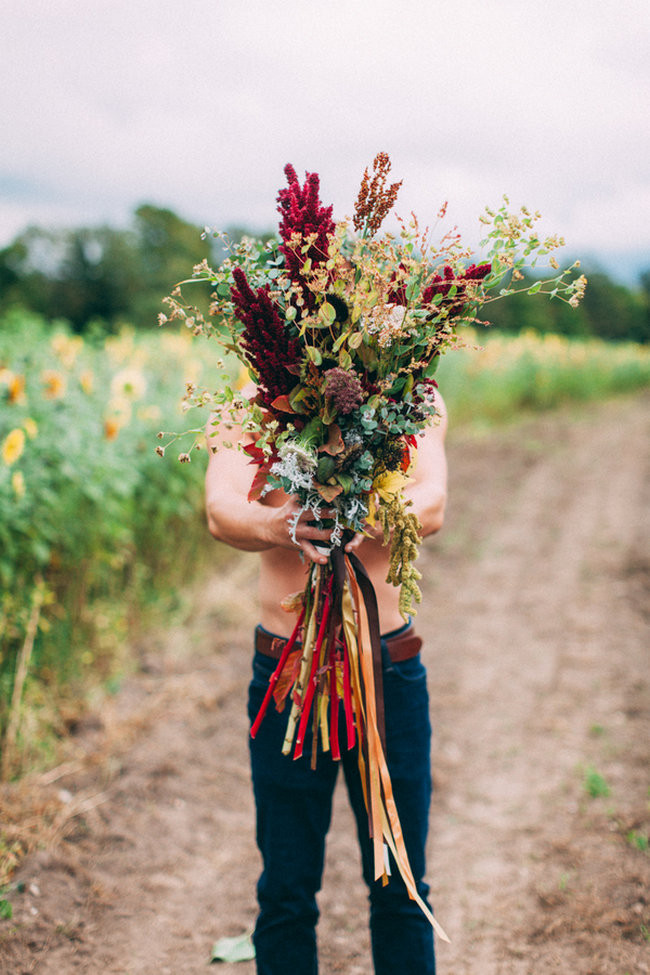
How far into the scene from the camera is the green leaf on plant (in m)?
2.34

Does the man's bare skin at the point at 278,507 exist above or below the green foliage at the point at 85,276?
below

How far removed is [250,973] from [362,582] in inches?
59.7

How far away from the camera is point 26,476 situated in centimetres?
306

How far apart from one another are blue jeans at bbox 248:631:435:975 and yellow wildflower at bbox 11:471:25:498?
1.51 meters

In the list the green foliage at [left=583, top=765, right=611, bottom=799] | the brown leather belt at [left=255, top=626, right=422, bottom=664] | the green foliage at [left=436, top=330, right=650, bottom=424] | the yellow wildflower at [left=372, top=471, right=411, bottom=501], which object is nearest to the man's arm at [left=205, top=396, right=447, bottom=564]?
the yellow wildflower at [left=372, top=471, right=411, bottom=501]

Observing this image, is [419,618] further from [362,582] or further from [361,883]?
[362,582]

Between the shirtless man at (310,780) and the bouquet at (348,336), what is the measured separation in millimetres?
147

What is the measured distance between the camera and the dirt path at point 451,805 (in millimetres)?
2361

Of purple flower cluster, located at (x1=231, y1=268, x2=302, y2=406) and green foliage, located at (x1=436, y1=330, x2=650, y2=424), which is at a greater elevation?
green foliage, located at (x1=436, y1=330, x2=650, y2=424)

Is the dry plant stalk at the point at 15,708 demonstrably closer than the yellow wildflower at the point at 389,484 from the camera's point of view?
No

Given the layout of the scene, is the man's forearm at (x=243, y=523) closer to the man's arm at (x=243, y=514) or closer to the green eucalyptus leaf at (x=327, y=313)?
the man's arm at (x=243, y=514)

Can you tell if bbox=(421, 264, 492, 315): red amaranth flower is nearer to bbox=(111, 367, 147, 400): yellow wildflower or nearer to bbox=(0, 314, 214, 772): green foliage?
bbox=(0, 314, 214, 772): green foliage

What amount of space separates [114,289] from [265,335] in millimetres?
33474

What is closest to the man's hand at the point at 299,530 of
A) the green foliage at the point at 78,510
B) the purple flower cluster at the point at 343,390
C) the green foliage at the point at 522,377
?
the purple flower cluster at the point at 343,390
